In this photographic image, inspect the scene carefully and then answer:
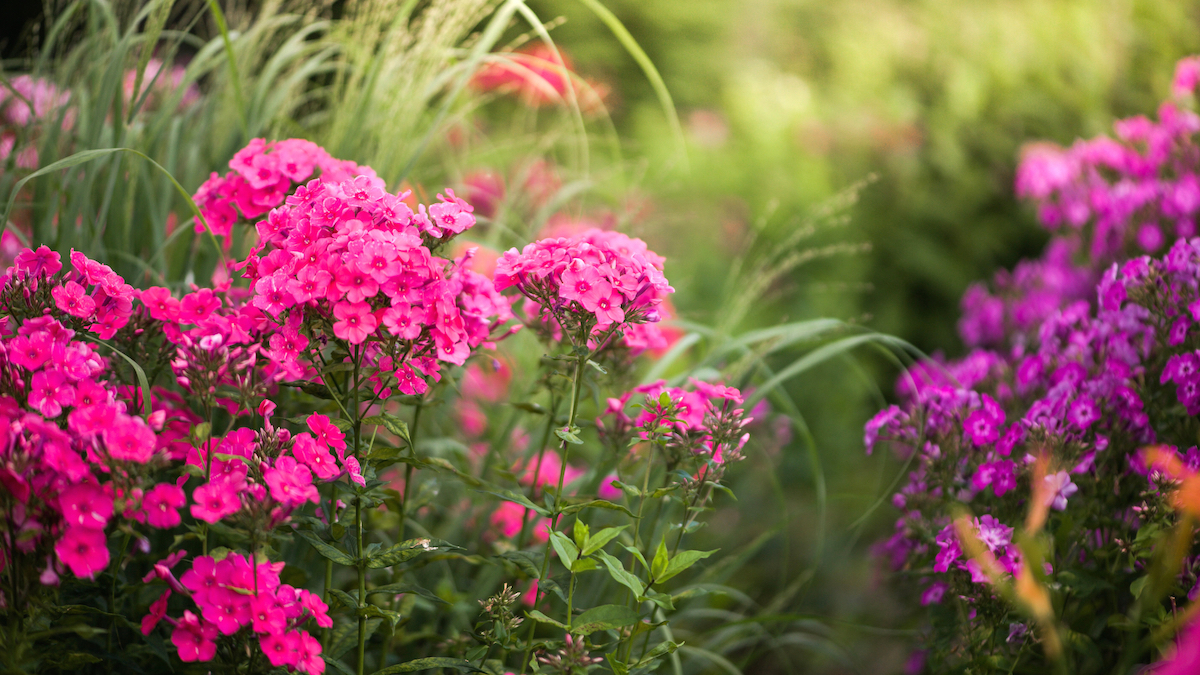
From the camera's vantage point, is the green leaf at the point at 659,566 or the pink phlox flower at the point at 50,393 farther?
the green leaf at the point at 659,566

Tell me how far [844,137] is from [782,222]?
2.34 ft

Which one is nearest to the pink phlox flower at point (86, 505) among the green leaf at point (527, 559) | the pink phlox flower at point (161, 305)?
the pink phlox flower at point (161, 305)

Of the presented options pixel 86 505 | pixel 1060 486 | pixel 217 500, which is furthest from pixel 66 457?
pixel 1060 486

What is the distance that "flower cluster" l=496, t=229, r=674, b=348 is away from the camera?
121 centimetres

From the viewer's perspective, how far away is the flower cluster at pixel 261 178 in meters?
1.42

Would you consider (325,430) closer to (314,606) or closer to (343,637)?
(314,606)

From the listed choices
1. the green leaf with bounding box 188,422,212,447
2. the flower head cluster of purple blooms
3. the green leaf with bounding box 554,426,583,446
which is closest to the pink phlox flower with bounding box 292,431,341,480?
the green leaf with bounding box 188,422,212,447

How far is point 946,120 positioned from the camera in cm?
434

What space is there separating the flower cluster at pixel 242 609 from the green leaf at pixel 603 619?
1.32 feet

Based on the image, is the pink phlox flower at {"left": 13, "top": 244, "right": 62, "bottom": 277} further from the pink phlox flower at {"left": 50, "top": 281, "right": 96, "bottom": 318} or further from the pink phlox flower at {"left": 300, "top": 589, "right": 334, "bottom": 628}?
the pink phlox flower at {"left": 300, "top": 589, "right": 334, "bottom": 628}

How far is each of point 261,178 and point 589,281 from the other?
2.25 ft

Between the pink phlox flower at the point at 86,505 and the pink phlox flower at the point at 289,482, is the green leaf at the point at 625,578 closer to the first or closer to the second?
the pink phlox flower at the point at 289,482

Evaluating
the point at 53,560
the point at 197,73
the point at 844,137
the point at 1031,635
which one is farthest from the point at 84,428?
the point at 844,137

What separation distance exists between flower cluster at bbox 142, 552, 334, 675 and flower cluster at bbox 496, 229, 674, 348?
0.58m
